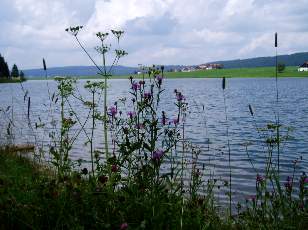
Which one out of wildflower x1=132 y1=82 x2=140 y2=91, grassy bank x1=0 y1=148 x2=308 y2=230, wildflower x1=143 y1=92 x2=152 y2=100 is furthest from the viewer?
wildflower x1=132 y1=82 x2=140 y2=91

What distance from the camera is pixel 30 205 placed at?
16.0 ft

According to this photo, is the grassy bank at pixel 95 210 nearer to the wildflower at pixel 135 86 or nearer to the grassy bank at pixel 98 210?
the grassy bank at pixel 98 210

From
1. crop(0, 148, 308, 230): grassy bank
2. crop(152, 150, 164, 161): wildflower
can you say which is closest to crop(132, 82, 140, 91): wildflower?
crop(0, 148, 308, 230): grassy bank

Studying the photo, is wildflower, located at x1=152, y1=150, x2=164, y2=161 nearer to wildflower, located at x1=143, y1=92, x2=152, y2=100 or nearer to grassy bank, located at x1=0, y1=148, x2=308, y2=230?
grassy bank, located at x1=0, y1=148, x2=308, y2=230

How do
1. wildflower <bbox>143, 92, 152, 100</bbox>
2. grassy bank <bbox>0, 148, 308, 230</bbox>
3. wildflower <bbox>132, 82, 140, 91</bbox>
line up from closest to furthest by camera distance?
grassy bank <bbox>0, 148, 308, 230</bbox>
wildflower <bbox>143, 92, 152, 100</bbox>
wildflower <bbox>132, 82, 140, 91</bbox>

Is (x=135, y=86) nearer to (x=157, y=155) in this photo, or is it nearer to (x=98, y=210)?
(x=157, y=155)

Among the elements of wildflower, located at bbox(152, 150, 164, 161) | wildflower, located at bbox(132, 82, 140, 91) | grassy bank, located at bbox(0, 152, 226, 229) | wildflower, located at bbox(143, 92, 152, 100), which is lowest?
grassy bank, located at bbox(0, 152, 226, 229)

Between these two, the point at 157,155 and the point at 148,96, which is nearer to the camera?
the point at 157,155

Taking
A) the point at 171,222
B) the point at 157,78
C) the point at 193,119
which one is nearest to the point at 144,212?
the point at 171,222

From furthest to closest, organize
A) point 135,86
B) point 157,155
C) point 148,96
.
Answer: point 135,86 → point 148,96 → point 157,155

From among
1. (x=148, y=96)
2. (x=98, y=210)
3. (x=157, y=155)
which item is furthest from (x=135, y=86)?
(x=98, y=210)

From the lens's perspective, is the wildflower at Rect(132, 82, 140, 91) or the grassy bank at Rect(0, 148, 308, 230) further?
the wildflower at Rect(132, 82, 140, 91)

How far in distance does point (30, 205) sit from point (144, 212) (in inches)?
46.8

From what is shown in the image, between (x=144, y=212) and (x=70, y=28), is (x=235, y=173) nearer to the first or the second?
(x=70, y=28)
